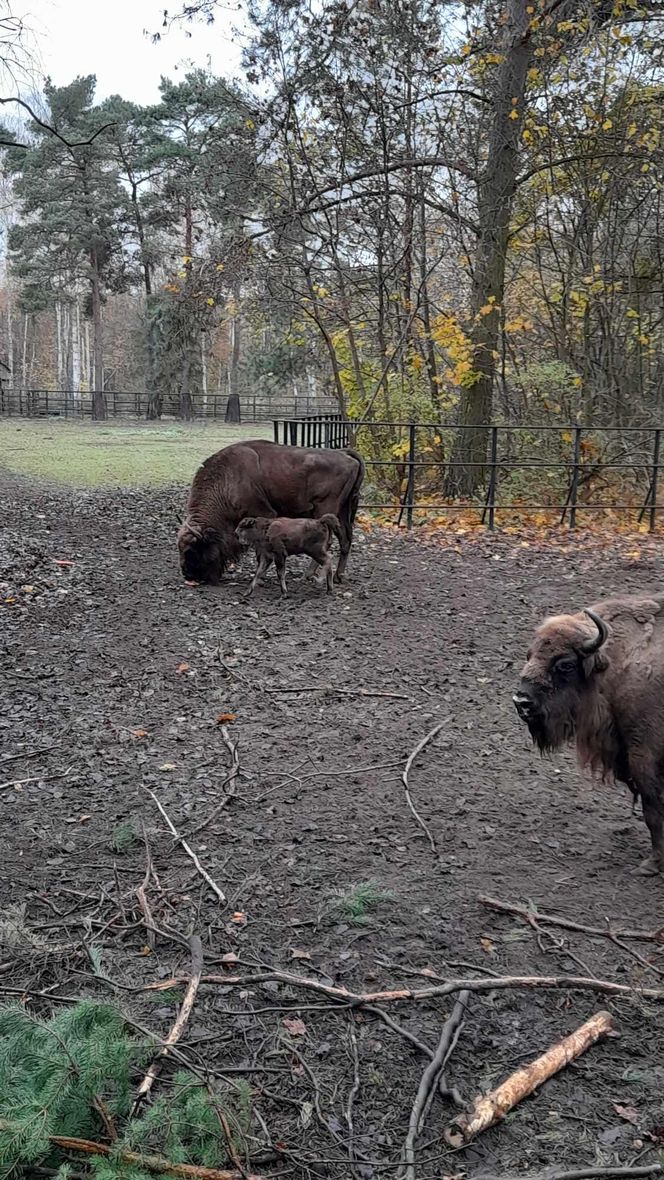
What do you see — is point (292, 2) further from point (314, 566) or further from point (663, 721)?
point (663, 721)

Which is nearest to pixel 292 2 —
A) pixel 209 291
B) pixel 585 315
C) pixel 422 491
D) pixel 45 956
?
pixel 209 291

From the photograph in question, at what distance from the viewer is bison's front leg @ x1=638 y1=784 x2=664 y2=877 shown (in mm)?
4418

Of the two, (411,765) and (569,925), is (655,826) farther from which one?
(411,765)

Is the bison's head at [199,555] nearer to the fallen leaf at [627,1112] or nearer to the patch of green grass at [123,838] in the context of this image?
the patch of green grass at [123,838]

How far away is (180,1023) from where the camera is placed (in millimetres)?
3199

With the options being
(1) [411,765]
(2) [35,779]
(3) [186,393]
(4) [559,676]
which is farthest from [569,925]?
(3) [186,393]

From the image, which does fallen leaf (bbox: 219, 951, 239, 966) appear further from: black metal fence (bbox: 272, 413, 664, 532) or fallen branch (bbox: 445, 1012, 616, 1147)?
black metal fence (bbox: 272, 413, 664, 532)

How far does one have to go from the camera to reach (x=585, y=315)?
48.5 feet

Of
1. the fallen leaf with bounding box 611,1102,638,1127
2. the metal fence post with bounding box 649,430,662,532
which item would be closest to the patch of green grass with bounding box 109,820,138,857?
the fallen leaf with bounding box 611,1102,638,1127

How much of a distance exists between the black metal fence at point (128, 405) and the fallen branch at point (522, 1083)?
45274 millimetres

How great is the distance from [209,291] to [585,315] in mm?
6218

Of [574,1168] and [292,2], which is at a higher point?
[292,2]

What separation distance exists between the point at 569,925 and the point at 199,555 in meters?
7.01

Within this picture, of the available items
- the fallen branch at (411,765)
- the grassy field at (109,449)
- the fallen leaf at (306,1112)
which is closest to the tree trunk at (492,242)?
the grassy field at (109,449)
